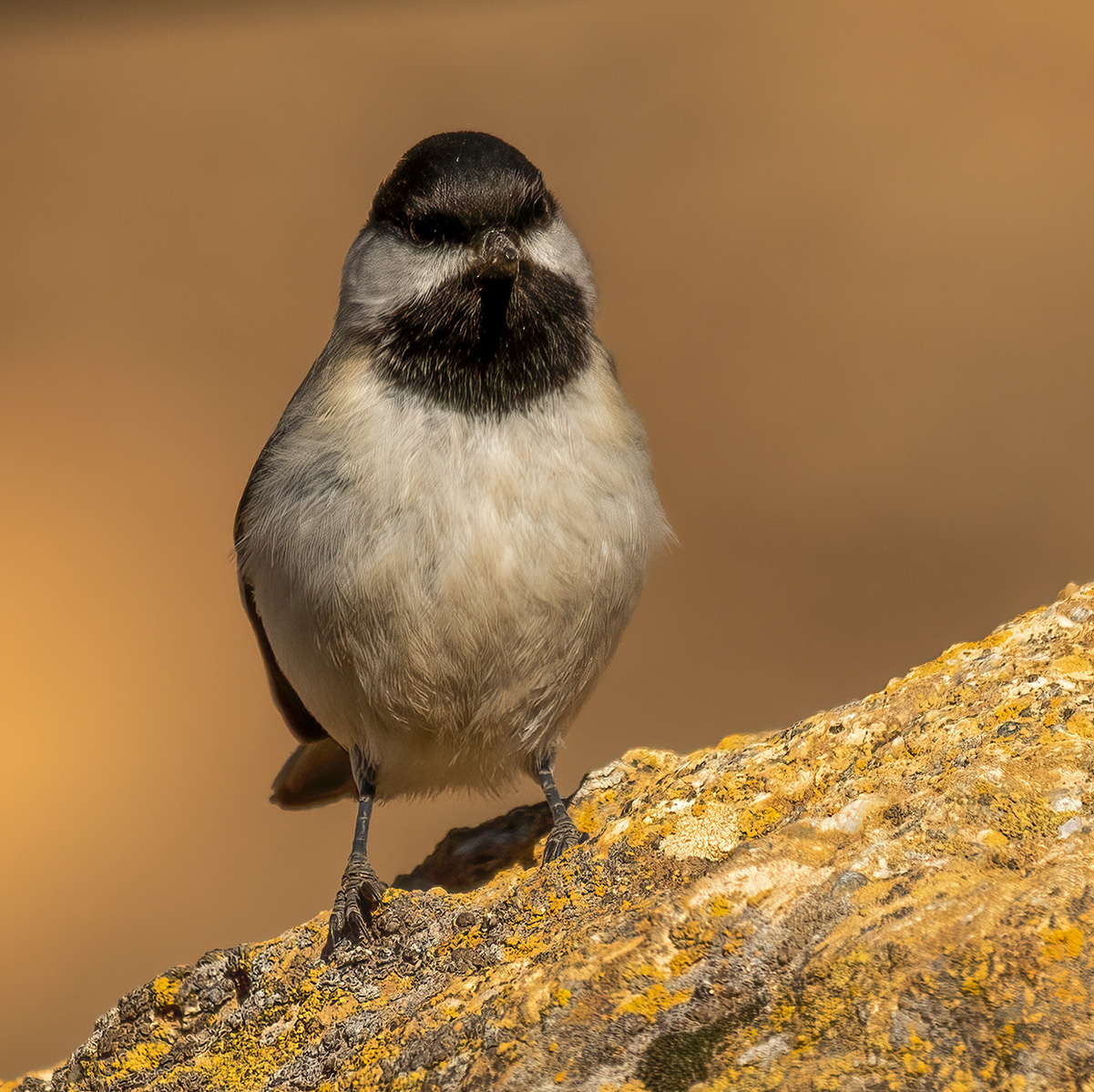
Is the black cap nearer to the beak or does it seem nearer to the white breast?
the beak

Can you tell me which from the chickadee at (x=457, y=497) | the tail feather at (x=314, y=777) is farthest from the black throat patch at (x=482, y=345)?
the tail feather at (x=314, y=777)

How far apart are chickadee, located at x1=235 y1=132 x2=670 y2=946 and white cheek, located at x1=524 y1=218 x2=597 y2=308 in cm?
1

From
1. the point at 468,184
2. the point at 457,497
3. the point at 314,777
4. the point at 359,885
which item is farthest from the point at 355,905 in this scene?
the point at 468,184

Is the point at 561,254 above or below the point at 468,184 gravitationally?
below

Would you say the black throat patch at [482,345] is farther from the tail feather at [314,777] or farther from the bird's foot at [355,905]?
the tail feather at [314,777]

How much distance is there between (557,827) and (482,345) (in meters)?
1.50

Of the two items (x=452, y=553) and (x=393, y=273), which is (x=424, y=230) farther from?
(x=452, y=553)

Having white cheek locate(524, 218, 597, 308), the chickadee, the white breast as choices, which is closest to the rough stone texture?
the chickadee

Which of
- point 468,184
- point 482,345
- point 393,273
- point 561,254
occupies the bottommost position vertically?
point 482,345

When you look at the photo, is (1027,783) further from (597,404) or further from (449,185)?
(449,185)

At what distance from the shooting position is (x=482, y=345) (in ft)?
11.4

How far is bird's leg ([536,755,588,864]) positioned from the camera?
10.9 feet

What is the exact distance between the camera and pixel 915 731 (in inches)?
105

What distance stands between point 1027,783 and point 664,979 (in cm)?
80
